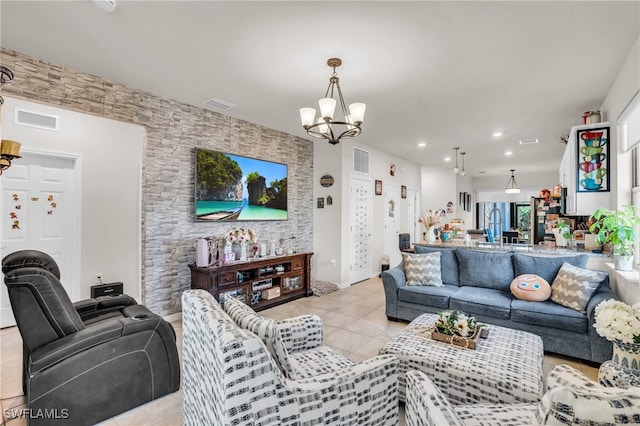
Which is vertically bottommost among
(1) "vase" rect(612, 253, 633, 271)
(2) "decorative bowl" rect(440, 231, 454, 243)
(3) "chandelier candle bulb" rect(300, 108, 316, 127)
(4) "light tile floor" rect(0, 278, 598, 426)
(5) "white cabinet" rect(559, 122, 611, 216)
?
(4) "light tile floor" rect(0, 278, 598, 426)

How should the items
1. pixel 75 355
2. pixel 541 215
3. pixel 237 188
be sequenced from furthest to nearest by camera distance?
pixel 541 215
pixel 237 188
pixel 75 355

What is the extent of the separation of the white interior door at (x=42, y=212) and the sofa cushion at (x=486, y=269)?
4493mm

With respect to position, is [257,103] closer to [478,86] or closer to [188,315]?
[478,86]

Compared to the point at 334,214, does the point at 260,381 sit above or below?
below

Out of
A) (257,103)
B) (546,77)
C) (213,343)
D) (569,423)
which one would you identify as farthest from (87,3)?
(546,77)

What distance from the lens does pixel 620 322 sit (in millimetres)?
→ 1723

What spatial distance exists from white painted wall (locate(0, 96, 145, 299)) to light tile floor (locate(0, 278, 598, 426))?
874 millimetres

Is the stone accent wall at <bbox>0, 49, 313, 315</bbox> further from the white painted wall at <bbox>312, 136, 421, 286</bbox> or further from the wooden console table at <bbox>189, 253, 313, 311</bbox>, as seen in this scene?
the white painted wall at <bbox>312, 136, 421, 286</bbox>

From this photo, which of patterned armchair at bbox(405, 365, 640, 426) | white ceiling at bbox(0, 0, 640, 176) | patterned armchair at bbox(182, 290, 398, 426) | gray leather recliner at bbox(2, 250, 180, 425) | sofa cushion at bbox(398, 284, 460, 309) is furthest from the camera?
sofa cushion at bbox(398, 284, 460, 309)

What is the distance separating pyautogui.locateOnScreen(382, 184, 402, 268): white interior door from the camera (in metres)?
7.04

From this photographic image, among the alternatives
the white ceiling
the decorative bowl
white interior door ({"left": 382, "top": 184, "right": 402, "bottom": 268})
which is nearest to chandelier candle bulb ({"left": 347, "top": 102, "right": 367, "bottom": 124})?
the white ceiling

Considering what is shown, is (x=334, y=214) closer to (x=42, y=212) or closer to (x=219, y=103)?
(x=219, y=103)

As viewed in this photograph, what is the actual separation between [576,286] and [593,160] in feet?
4.66

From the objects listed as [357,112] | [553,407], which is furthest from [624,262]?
[553,407]
